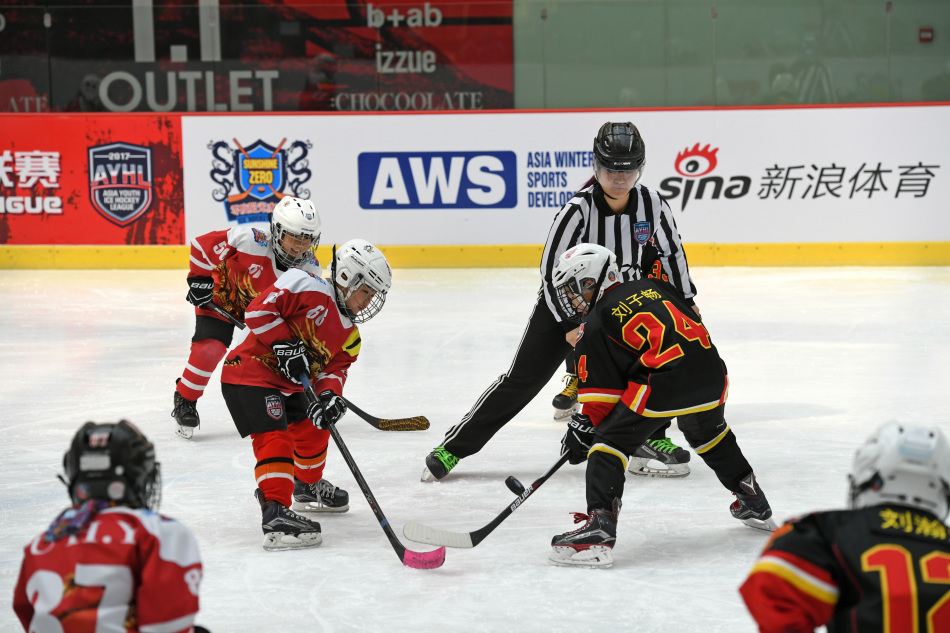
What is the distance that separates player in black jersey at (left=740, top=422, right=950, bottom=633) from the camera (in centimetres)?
136

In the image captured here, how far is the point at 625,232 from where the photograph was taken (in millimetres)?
3865

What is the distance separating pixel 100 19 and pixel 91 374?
209 inches

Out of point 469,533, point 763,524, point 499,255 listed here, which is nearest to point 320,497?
point 469,533

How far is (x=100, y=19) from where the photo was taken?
9.59 meters

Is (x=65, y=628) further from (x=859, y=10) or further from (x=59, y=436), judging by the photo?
(x=859, y=10)

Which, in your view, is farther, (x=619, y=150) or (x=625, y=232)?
(x=625, y=232)

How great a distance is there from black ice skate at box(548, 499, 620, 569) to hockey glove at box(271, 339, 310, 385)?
0.83 meters

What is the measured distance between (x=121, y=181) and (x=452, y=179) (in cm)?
274

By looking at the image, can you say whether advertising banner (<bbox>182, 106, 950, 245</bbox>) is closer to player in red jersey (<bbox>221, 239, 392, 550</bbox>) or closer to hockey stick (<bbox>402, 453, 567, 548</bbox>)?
player in red jersey (<bbox>221, 239, 392, 550</bbox>)

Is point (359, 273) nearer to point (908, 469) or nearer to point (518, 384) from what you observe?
point (518, 384)

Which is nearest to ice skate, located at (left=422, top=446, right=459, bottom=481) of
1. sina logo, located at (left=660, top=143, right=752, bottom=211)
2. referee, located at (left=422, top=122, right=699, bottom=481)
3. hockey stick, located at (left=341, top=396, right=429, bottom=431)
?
referee, located at (left=422, top=122, right=699, bottom=481)

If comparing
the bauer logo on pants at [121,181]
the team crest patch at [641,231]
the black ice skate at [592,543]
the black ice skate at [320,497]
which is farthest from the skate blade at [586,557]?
the bauer logo on pants at [121,181]

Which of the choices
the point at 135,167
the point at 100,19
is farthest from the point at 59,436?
the point at 100,19

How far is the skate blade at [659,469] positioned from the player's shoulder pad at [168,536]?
2405mm
